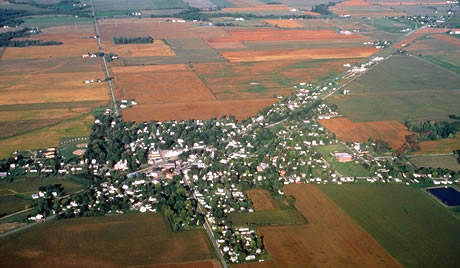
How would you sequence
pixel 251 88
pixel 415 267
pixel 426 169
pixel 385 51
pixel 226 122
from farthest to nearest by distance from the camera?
pixel 385 51, pixel 251 88, pixel 226 122, pixel 426 169, pixel 415 267

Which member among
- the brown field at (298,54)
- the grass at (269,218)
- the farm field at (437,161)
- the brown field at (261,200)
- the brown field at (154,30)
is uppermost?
the brown field at (298,54)

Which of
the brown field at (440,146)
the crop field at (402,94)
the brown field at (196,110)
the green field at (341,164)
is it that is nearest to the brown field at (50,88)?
the brown field at (196,110)

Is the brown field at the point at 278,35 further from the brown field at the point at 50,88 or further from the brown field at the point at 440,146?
the brown field at the point at 440,146

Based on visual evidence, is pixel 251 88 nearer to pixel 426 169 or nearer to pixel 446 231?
pixel 426 169

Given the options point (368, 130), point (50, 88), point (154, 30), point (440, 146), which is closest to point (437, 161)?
point (440, 146)

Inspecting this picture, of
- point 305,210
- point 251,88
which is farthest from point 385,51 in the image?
point 305,210

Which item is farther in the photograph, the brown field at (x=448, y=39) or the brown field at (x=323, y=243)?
the brown field at (x=448, y=39)

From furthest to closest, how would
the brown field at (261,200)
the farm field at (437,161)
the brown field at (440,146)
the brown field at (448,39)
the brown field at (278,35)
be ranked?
the brown field at (448,39) < the brown field at (278,35) < the brown field at (440,146) < the farm field at (437,161) < the brown field at (261,200)
